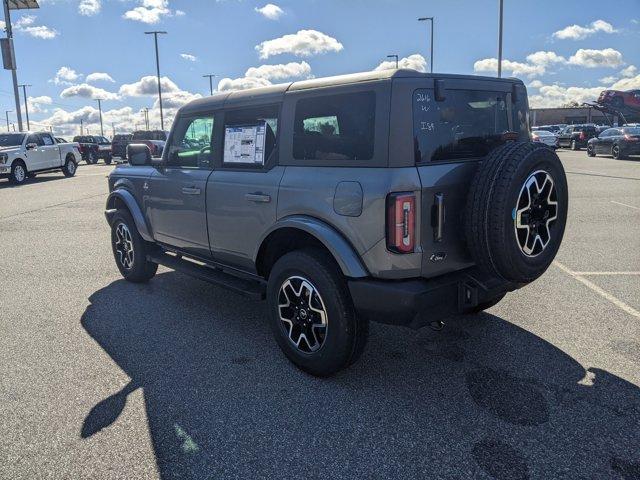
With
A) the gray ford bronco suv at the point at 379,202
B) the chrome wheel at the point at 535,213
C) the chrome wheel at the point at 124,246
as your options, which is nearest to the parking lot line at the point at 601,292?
the gray ford bronco suv at the point at 379,202

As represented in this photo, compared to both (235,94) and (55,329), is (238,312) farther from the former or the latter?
(235,94)

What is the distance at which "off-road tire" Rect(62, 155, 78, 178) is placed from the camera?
20.7 m

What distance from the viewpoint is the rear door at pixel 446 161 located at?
293 cm

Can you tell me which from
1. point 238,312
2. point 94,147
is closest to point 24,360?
point 238,312

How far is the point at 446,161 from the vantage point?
3.09 metres

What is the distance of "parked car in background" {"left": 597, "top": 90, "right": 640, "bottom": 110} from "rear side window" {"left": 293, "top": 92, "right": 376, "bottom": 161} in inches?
1678

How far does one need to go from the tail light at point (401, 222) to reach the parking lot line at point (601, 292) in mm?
2734

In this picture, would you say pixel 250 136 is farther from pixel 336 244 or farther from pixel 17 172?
pixel 17 172

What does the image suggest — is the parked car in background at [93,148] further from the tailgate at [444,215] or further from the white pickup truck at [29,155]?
the tailgate at [444,215]

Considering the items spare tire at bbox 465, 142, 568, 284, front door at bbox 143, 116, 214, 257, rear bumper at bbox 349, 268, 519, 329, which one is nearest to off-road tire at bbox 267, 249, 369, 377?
rear bumper at bbox 349, 268, 519, 329

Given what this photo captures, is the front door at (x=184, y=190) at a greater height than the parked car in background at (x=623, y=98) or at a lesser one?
lesser

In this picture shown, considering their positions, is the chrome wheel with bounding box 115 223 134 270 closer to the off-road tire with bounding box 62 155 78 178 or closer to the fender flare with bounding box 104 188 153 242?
the fender flare with bounding box 104 188 153 242

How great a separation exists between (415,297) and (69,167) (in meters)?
21.5

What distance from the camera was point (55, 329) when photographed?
432 cm
